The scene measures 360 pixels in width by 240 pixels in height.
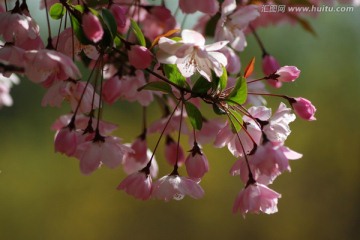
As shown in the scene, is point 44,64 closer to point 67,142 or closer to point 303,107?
point 67,142

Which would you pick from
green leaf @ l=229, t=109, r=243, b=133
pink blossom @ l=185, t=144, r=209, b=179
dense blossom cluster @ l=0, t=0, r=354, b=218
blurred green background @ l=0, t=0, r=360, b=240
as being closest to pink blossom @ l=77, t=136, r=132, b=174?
dense blossom cluster @ l=0, t=0, r=354, b=218

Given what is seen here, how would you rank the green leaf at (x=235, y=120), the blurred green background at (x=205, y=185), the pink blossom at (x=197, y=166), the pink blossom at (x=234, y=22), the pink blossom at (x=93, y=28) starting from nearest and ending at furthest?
the pink blossom at (x=93, y=28) → the green leaf at (x=235, y=120) → the pink blossom at (x=197, y=166) → the pink blossom at (x=234, y=22) → the blurred green background at (x=205, y=185)

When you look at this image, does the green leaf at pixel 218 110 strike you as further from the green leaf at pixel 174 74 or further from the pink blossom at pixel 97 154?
the pink blossom at pixel 97 154

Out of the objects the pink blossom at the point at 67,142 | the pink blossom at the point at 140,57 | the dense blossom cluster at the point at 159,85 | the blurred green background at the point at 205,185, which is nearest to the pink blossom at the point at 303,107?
the dense blossom cluster at the point at 159,85

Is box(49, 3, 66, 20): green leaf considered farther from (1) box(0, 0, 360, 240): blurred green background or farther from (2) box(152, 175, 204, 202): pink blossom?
(1) box(0, 0, 360, 240): blurred green background

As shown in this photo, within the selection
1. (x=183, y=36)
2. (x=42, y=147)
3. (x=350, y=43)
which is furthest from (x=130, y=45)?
(x=350, y=43)

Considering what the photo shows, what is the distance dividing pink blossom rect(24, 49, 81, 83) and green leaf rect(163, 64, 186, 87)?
0.13 meters

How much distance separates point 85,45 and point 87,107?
0.40 feet

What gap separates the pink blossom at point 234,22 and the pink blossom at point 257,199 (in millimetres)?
331

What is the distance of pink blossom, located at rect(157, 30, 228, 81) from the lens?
1.03 meters

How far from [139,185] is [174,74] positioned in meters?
0.20

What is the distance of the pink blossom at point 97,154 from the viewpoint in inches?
45.6

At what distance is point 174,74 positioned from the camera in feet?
3.51

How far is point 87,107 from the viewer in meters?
1.18
